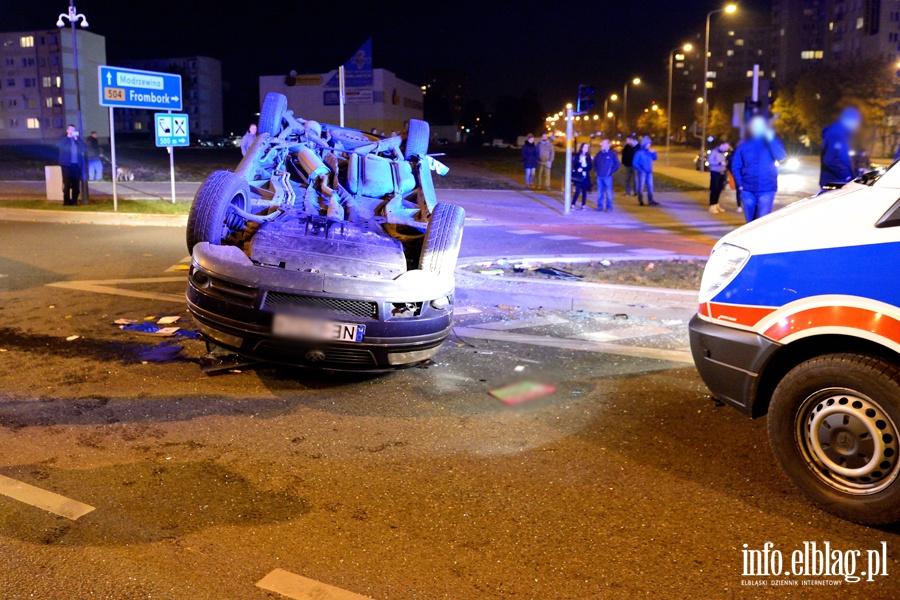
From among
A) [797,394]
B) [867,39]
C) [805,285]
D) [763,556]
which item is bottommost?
[763,556]

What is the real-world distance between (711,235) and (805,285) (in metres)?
11.9

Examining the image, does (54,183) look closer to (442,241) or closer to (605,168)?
(605,168)

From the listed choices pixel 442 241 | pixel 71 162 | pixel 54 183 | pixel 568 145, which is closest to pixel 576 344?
pixel 442 241

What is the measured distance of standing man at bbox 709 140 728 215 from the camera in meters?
19.2

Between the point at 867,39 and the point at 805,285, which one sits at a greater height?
the point at 867,39

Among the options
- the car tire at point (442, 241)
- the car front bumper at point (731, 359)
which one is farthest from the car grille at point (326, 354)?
the car front bumper at point (731, 359)

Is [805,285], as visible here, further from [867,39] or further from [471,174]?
[867,39]

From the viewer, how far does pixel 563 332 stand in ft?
26.7

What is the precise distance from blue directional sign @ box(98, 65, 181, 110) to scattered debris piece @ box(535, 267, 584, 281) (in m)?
11.7

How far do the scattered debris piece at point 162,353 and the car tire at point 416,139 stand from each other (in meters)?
2.80

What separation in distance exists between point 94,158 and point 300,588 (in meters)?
24.5

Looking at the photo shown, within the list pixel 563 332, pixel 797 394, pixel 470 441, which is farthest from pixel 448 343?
pixel 797 394

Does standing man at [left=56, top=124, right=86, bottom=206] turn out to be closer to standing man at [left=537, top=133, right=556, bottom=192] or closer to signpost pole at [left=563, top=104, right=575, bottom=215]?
signpost pole at [left=563, top=104, right=575, bottom=215]

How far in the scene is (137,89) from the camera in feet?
63.4
